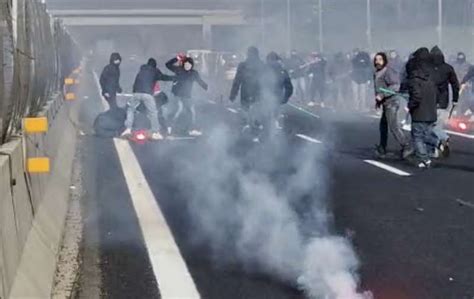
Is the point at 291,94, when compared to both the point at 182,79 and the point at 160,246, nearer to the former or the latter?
the point at 182,79

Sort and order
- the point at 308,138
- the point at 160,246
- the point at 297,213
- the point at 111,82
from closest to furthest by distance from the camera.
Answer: the point at 160,246
the point at 297,213
the point at 308,138
the point at 111,82

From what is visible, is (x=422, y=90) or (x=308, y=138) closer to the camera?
(x=422, y=90)

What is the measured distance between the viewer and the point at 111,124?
1973 cm

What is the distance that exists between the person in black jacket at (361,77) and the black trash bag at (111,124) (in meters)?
9.91

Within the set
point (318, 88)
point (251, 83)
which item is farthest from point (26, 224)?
A: point (318, 88)

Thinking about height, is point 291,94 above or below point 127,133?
above

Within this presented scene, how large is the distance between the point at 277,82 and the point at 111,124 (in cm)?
450

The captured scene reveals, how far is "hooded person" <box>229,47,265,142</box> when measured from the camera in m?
17.0

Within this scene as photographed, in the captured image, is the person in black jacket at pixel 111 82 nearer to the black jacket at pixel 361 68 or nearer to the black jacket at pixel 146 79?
the black jacket at pixel 146 79

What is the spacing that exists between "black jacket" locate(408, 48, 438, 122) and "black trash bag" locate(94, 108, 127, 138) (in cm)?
745

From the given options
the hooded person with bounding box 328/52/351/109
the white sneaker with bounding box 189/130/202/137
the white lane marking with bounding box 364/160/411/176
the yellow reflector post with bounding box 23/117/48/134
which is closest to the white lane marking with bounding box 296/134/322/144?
the white sneaker with bounding box 189/130/202/137

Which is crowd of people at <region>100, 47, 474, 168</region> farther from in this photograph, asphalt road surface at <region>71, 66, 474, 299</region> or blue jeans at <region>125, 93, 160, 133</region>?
asphalt road surface at <region>71, 66, 474, 299</region>

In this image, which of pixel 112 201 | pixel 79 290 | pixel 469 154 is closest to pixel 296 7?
pixel 469 154

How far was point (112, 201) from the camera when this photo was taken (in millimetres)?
10719
